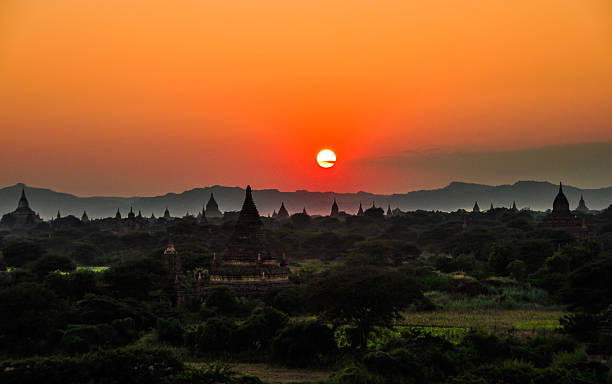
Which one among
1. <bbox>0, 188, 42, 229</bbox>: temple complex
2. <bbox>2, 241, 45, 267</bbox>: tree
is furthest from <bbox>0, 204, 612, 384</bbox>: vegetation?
<bbox>0, 188, 42, 229</bbox>: temple complex

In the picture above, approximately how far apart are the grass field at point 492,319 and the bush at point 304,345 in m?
6.92

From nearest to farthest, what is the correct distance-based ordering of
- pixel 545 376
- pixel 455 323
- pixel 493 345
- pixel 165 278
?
pixel 545 376
pixel 493 345
pixel 455 323
pixel 165 278

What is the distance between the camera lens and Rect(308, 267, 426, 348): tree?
1280 inches

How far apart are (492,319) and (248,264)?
18.7 metres

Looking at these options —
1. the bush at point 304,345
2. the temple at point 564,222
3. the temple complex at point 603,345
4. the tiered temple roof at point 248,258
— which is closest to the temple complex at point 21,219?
the temple at point 564,222

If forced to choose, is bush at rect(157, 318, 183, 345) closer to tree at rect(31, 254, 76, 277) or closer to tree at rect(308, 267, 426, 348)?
tree at rect(308, 267, 426, 348)

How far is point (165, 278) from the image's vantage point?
161 feet

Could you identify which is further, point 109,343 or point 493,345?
point 109,343

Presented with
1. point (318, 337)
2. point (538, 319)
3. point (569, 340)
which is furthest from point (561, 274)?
point (318, 337)

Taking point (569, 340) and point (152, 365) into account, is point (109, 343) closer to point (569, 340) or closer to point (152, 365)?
point (152, 365)

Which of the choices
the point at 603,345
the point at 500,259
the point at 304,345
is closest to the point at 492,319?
the point at 304,345

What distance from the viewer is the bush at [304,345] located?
29.9 metres

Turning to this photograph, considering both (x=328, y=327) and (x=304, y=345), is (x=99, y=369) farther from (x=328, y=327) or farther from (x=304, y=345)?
(x=328, y=327)

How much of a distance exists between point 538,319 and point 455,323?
590 cm
